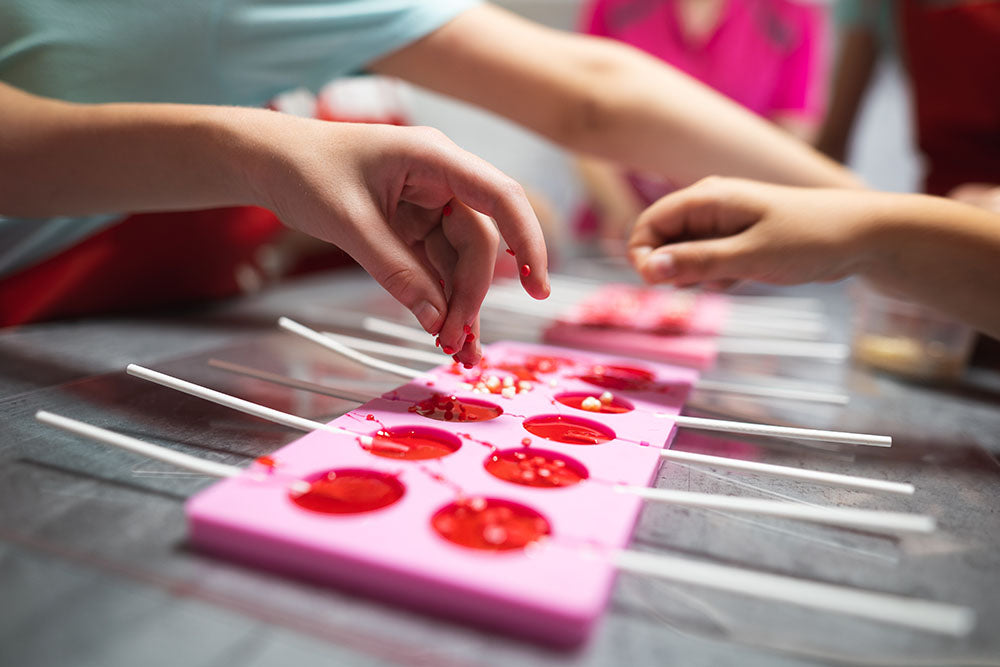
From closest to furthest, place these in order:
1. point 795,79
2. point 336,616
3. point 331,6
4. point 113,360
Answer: point 336,616 → point 113,360 → point 331,6 → point 795,79

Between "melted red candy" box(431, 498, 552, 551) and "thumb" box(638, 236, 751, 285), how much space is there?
333mm

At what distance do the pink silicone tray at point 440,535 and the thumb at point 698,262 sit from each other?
0.66 ft

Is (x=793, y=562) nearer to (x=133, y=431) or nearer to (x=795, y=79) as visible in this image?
(x=133, y=431)

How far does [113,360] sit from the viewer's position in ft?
2.21

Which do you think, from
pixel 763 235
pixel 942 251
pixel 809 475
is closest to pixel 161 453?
pixel 809 475

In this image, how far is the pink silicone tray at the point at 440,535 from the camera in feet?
1.02

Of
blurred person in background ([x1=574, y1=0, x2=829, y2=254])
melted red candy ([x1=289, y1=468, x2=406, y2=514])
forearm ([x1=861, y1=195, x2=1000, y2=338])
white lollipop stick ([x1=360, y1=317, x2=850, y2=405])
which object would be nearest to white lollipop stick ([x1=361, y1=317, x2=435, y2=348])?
white lollipop stick ([x1=360, y1=317, x2=850, y2=405])

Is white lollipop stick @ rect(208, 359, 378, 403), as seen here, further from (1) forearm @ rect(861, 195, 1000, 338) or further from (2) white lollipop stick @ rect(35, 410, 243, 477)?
(1) forearm @ rect(861, 195, 1000, 338)

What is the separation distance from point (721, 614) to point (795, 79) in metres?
1.95

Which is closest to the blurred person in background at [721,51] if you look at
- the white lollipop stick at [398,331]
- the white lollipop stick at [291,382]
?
the white lollipop stick at [398,331]

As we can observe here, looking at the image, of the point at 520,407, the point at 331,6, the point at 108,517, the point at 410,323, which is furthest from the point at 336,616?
the point at 331,6

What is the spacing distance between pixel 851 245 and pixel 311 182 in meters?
0.48

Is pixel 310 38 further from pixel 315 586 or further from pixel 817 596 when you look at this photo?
pixel 817 596

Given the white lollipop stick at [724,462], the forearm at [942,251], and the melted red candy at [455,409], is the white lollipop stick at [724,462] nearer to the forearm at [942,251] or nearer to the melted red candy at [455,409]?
the melted red candy at [455,409]
